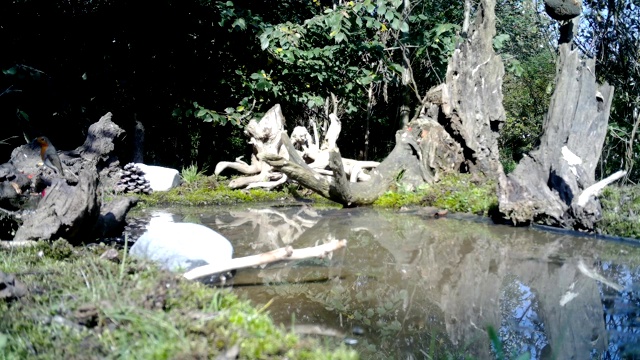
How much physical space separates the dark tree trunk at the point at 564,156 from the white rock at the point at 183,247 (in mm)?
4205

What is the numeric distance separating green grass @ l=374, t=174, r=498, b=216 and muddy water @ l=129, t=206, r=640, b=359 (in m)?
1.00

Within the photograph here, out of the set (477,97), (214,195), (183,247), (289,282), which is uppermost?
(477,97)

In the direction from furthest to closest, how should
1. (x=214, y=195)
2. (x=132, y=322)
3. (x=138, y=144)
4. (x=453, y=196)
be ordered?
(x=138, y=144) < (x=214, y=195) < (x=453, y=196) < (x=132, y=322)

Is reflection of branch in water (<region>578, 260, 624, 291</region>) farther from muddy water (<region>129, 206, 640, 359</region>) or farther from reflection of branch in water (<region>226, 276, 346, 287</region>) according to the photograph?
reflection of branch in water (<region>226, 276, 346, 287</region>)

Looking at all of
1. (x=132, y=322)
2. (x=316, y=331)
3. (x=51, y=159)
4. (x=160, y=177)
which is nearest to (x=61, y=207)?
(x=316, y=331)

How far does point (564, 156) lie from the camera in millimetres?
8203

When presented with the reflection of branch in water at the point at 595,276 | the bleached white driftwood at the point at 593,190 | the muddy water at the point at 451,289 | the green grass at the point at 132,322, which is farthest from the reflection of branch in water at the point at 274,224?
the bleached white driftwood at the point at 593,190

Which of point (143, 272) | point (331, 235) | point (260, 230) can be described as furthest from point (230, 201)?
point (143, 272)

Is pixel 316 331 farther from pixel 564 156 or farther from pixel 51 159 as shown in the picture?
pixel 51 159

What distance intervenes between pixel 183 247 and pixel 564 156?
563 centimetres

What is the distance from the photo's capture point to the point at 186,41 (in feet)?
42.8

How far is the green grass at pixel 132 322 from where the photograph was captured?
238cm

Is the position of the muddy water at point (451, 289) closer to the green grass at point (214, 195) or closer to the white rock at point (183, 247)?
the white rock at point (183, 247)

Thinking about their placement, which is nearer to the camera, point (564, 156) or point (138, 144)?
point (564, 156)
